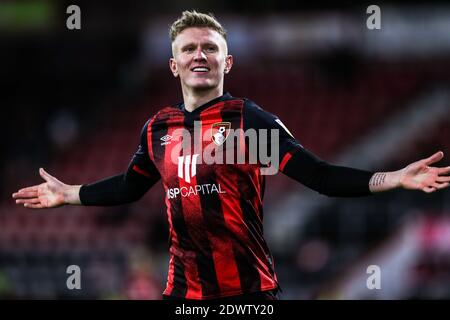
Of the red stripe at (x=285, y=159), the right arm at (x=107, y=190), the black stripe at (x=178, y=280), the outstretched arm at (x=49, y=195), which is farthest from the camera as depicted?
the outstretched arm at (x=49, y=195)

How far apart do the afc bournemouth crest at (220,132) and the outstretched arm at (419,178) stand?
0.85 metres

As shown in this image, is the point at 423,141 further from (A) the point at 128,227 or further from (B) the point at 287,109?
(A) the point at 128,227

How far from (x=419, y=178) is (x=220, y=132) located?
3.59ft

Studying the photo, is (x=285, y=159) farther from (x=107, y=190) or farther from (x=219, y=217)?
(x=107, y=190)

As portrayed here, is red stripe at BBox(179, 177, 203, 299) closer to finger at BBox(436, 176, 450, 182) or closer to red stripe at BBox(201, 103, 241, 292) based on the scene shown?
red stripe at BBox(201, 103, 241, 292)

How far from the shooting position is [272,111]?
61.2ft

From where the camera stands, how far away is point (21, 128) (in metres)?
19.8

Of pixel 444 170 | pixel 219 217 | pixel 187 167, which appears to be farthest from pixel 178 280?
pixel 444 170

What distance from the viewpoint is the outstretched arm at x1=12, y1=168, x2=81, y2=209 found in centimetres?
542

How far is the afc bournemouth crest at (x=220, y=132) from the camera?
4.84 metres

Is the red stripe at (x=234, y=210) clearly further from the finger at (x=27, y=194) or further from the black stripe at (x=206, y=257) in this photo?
the finger at (x=27, y=194)

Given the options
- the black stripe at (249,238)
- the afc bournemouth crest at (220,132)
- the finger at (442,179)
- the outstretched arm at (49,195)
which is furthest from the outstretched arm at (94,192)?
the finger at (442,179)

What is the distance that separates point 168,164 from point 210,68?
1.86 feet
